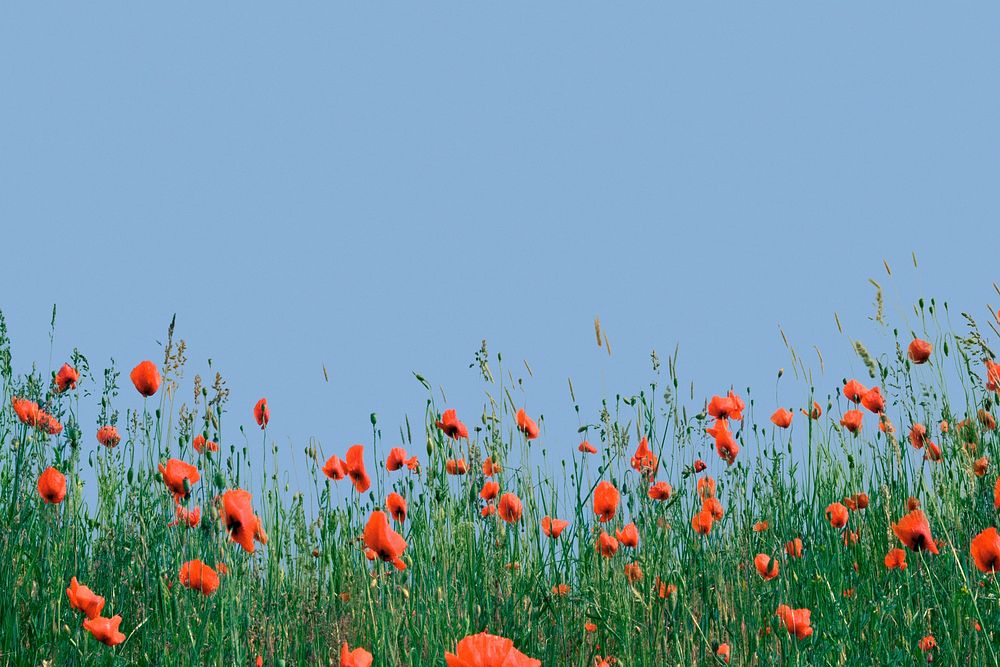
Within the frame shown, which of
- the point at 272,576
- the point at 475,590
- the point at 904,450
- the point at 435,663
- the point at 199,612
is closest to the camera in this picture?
the point at 435,663

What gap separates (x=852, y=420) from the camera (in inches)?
177

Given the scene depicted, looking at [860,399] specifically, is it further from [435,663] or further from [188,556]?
[188,556]

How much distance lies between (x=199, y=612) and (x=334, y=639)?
473 mm

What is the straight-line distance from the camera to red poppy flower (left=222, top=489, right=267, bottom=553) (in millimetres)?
2748

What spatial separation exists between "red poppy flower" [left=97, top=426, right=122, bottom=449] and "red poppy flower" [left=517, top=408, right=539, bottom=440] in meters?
1.70

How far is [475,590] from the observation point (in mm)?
3568

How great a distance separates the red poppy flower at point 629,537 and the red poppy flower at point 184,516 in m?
1.45

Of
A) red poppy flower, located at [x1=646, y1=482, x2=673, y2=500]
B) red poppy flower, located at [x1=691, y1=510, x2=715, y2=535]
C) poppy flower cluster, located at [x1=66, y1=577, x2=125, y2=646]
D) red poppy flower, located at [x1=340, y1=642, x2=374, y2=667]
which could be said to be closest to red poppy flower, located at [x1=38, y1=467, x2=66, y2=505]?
poppy flower cluster, located at [x1=66, y1=577, x2=125, y2=646]

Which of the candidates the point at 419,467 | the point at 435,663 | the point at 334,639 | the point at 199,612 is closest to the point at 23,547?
the point at 199,612

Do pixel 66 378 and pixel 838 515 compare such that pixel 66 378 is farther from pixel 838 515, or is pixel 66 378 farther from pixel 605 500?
pixel 838 515

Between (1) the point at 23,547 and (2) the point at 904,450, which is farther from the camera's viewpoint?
(2) the point at 904,450

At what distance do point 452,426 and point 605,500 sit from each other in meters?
0.61

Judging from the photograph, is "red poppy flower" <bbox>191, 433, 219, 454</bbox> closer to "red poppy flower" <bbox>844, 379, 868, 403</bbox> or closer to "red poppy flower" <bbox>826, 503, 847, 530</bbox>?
"red poppy flower" <bbox>826, 503, 847, 530</bbox>

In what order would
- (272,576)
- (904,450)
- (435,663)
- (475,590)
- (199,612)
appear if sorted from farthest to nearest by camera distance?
1. (904,450)
2. (272,576)
3. (475,590)
4. (199,612)
5. (435,663)
